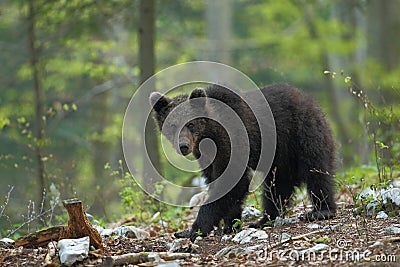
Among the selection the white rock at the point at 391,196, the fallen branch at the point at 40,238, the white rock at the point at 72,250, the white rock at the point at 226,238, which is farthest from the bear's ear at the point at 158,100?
the white rock at the point at 391,196

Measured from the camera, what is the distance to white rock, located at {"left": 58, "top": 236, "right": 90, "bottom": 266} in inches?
218

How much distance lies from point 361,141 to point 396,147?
3.60 meters

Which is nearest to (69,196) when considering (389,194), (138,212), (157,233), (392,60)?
(138,212)

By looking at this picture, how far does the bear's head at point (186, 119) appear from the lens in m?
7.58

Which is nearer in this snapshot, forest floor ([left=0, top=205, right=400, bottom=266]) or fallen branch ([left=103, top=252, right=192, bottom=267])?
forest floor ([left=0, top=205, right=400, bottom=266])

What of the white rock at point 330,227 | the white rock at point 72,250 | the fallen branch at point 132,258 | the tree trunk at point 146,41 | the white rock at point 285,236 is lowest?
the white rock at point 330,227

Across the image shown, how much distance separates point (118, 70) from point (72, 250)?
37.3 ft

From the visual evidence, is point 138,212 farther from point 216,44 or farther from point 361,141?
point 216,44

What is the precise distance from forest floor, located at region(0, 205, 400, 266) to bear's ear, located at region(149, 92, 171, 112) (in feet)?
5.86

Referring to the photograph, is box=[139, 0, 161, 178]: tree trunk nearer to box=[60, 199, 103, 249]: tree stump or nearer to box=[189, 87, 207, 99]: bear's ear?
box=[189, 87, 207, 99]: bear's ear

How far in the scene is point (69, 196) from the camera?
31.6ft

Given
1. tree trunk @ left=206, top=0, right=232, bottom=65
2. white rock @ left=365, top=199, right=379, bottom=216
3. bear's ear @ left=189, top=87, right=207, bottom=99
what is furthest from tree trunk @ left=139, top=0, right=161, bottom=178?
tree trunk @ left=206, top=0, right=232, bottom=65

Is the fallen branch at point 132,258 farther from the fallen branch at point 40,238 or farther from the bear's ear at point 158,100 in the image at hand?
the bear's ear at point 158,100

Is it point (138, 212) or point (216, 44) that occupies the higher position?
point (216, 44)
